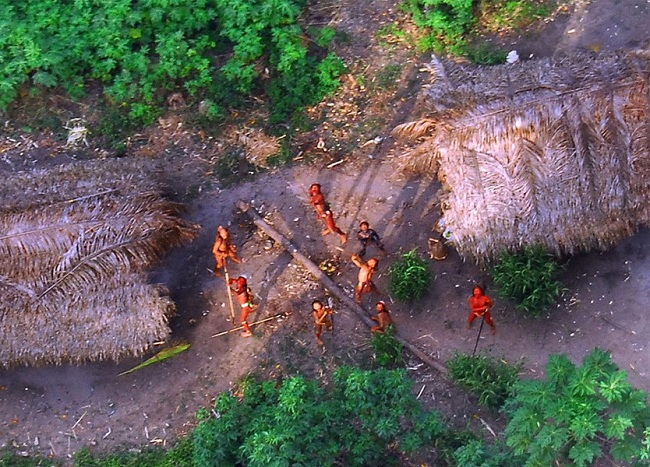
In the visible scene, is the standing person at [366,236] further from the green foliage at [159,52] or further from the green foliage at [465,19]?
the green foliage at [465,19]

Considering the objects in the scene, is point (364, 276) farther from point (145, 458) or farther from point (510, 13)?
point (510, 13)

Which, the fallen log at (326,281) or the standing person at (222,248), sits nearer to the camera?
the fallen log at (326,281)

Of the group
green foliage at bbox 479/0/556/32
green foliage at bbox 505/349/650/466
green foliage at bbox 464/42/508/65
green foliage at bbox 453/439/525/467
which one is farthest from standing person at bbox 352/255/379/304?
green foliage at bbox 479/0/556/32

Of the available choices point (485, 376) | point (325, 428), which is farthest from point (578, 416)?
point (325, 428)

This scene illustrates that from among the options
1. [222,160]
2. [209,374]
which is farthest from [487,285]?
[222,160]

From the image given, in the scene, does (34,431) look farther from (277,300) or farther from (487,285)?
(487,285)

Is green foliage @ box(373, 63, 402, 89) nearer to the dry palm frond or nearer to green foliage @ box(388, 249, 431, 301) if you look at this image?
the dry palm frond

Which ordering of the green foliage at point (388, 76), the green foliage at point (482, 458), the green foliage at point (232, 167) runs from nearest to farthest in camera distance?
the green foliage at point (482, 458) < the green foliage at point (232, 167) < the green foliage at point (388, 76)

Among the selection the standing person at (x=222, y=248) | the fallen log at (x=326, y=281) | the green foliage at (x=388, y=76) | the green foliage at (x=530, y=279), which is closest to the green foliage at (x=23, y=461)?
the standing person at (x=222, y=248)
